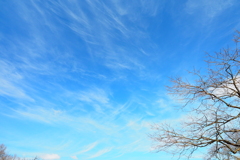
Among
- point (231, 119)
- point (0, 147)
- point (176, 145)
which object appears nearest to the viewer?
→ point (176, 145)

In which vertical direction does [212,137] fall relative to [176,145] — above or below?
above

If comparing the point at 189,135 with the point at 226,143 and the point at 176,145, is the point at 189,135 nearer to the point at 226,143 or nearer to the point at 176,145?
the point at 176,145

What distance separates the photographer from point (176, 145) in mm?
5934

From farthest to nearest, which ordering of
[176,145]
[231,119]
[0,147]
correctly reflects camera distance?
[0,147] < [231,119] < [176,145]

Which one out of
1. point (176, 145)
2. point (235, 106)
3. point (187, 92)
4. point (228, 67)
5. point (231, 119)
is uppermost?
point (228, 67)

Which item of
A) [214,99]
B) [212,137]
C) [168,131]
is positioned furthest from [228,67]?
[168,131]

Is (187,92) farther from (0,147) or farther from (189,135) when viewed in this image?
(0,147)

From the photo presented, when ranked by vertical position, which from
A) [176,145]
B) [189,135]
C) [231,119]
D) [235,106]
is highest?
[235,106]

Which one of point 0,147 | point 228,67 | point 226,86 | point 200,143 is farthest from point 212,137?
point 0,147

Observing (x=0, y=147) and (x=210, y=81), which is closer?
(x=210, y=81)

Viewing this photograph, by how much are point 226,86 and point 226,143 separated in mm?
2064

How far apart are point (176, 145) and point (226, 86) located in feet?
9.75

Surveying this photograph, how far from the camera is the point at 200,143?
6.00 metres

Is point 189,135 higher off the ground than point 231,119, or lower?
lower
